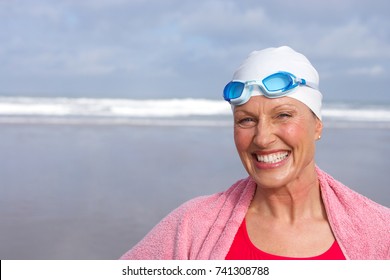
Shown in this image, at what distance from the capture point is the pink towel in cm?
222

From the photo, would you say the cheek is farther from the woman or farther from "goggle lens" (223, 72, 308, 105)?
"goggle lens" (223, 72, 308, 105)

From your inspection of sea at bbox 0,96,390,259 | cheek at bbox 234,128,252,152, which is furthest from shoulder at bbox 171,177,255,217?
sea at bbox 0,96,390,259

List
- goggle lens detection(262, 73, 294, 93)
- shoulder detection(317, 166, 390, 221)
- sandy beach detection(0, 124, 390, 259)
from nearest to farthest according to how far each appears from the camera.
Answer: goggle lens detection(262, 73, 294, 93) → shoulder detection(317, 166, 390, 221) → sandy beach detection(0, 124, 390, 259)

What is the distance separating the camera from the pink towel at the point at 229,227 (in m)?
2.22

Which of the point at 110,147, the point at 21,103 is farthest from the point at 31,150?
the point at 21,103

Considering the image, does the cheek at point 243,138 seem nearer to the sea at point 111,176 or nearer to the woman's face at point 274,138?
the woman's face at point 274,138

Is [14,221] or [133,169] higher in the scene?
[133,169]

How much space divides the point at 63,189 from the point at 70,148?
2904mm

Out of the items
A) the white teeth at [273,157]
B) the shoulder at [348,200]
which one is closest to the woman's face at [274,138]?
the white teeth at [273,157]

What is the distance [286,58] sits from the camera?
2271 mm

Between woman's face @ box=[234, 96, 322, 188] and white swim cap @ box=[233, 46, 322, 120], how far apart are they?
5 centimetres

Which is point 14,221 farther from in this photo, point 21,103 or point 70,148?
point 21,103

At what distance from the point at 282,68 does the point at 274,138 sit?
0.97 ft

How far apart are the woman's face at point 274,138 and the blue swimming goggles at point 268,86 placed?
0.03 meters
